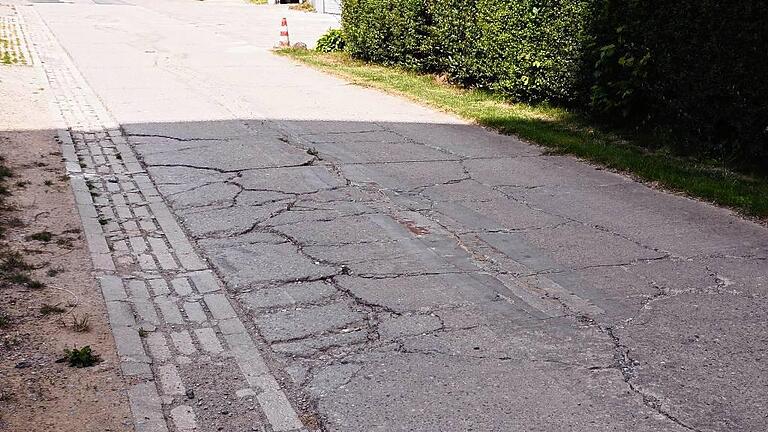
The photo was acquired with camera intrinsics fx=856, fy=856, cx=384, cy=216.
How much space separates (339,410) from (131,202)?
452cm

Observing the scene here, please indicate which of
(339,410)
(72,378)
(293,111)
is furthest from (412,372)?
(293,111)

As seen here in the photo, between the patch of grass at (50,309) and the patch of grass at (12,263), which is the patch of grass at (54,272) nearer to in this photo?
the patch of grass at (12,263)

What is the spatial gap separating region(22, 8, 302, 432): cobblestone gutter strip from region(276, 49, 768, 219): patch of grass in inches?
198

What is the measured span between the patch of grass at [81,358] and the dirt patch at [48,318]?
3 centimetres

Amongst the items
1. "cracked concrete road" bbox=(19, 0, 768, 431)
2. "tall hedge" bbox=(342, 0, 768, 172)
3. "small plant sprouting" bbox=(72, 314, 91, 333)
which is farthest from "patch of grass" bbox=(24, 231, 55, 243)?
"tall hedge" bbox=(342, 0, 768, 172)

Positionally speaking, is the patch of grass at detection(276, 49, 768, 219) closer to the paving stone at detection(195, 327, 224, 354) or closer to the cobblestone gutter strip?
the cobblestone gutter strip

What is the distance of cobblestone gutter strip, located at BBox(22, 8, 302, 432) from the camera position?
4.16 m

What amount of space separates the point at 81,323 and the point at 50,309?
0.37 meters

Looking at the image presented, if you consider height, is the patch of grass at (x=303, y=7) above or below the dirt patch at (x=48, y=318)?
below

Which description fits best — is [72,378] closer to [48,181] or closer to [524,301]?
[524,301]

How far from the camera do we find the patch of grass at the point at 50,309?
206 inches

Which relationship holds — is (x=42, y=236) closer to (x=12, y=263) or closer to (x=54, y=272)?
(x=12, y=263)

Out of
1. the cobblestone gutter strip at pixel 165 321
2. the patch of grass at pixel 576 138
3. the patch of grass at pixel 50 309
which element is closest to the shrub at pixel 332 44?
the patch of grass at pixel 576 138

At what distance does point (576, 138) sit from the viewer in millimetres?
11227
